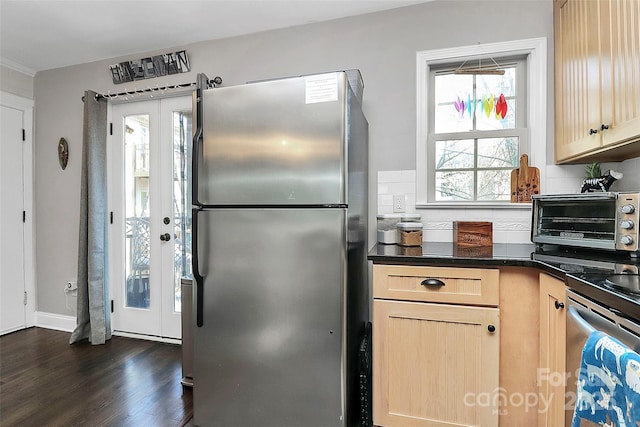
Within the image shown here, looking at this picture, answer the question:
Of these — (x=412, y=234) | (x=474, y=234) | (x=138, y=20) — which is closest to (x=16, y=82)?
(x=138, y=20)

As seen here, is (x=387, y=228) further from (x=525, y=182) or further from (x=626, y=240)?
(x=626, y=240)

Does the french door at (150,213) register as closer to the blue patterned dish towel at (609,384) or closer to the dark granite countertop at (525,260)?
the dark granite countertop at (525,260)

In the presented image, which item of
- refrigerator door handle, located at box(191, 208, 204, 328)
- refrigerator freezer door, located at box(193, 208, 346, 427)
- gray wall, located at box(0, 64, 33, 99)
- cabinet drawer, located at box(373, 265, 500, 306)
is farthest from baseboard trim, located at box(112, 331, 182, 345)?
gray wall, located at box(0, 64, 33, 99)

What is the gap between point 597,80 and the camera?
143cm

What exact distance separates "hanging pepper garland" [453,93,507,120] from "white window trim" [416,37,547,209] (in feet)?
0.47

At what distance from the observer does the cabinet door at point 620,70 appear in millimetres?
1213

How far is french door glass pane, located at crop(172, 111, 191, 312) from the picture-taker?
8.71 feet

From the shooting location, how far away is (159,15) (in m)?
2.18

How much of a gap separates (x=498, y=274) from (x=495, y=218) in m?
0.71

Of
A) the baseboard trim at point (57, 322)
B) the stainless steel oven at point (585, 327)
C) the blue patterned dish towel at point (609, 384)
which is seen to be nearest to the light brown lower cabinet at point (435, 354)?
the stainless steel oven at point (585, 327)

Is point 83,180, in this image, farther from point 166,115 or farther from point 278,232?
point 278,232

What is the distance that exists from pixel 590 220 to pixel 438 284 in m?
0.74

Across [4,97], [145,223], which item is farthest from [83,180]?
[4,97]

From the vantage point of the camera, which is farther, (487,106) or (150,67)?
(150,67)
